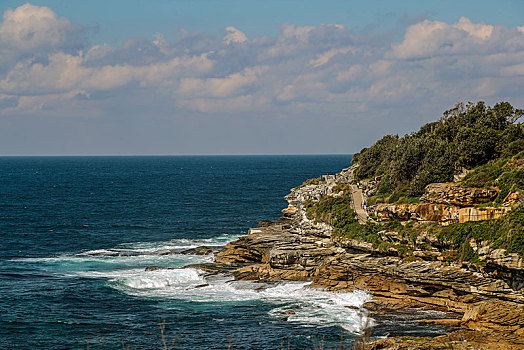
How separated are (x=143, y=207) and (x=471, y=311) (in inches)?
3186

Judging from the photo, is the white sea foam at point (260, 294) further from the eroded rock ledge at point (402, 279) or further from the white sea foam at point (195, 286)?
the eroded rock ledge at point (402, 279)

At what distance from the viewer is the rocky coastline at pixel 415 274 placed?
3041 centimetres

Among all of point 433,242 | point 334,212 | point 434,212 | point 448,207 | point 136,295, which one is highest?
point 448,207

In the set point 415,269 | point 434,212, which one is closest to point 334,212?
point 434,212

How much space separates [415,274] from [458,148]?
17.6m

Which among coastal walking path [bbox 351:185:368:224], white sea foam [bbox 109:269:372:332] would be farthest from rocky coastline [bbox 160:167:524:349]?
coastal walking path [bbox 351:185:368:224]

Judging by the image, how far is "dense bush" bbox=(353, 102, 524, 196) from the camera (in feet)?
158

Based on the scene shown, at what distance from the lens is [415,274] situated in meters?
38.8

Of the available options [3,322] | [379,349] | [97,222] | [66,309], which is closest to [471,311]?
[379,349]

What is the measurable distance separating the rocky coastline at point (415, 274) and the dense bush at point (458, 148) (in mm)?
5518

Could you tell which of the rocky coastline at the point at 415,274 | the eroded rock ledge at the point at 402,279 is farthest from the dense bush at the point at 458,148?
the eroded rock ledge at the point at 402,279

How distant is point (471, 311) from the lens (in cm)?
3269

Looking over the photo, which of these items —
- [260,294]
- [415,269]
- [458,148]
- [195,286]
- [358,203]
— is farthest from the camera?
[358,203]

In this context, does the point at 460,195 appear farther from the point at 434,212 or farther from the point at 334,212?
the point at 334,212
